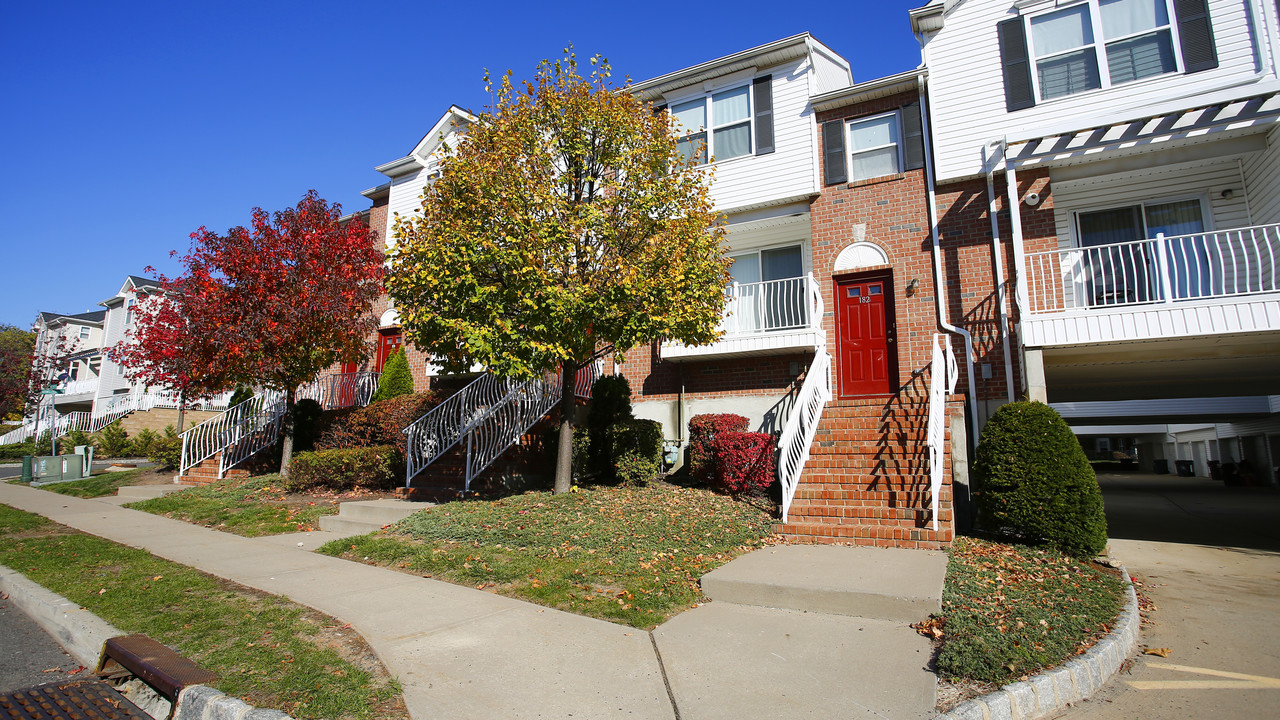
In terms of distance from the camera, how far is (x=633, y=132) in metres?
9.29

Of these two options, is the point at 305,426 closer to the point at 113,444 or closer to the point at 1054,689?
the point at 1054,689

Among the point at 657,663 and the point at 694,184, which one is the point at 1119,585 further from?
the point at 694,184

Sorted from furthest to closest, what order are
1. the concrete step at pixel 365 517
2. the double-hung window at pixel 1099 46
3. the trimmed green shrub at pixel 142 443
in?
the trimmed green shrub at pixel 142 443 → the double-hung window at pixel 1099 46 → the concrete step at pixel 365 517

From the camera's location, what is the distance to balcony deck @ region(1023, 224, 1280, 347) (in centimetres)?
793

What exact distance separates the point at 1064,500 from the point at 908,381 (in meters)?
4.32

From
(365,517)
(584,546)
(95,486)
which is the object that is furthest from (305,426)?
(584,546)

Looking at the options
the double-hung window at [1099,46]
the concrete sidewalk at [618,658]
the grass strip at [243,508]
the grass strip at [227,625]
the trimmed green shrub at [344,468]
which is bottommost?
the concrete sidewalk at [618,658]

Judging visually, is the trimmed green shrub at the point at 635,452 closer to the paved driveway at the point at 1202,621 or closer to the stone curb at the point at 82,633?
the paved driveway at the point at 1202,621

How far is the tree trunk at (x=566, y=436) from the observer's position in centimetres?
966

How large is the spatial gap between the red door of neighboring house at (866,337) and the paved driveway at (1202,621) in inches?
166

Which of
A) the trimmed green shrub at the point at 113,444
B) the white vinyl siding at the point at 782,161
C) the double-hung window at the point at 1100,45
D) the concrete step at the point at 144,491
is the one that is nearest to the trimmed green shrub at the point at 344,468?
the concrete step at the point at 144,491

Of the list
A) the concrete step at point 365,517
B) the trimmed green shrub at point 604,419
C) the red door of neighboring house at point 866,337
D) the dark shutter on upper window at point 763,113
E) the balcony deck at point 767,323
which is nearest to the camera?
the concrete step at point 365,517

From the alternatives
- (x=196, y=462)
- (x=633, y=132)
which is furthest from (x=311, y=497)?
(x=633, y=132)

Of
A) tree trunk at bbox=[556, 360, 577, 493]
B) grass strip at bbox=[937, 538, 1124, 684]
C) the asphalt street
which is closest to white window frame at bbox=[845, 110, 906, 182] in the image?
tree trunk at bbox=[556, 360, 577, 493]
